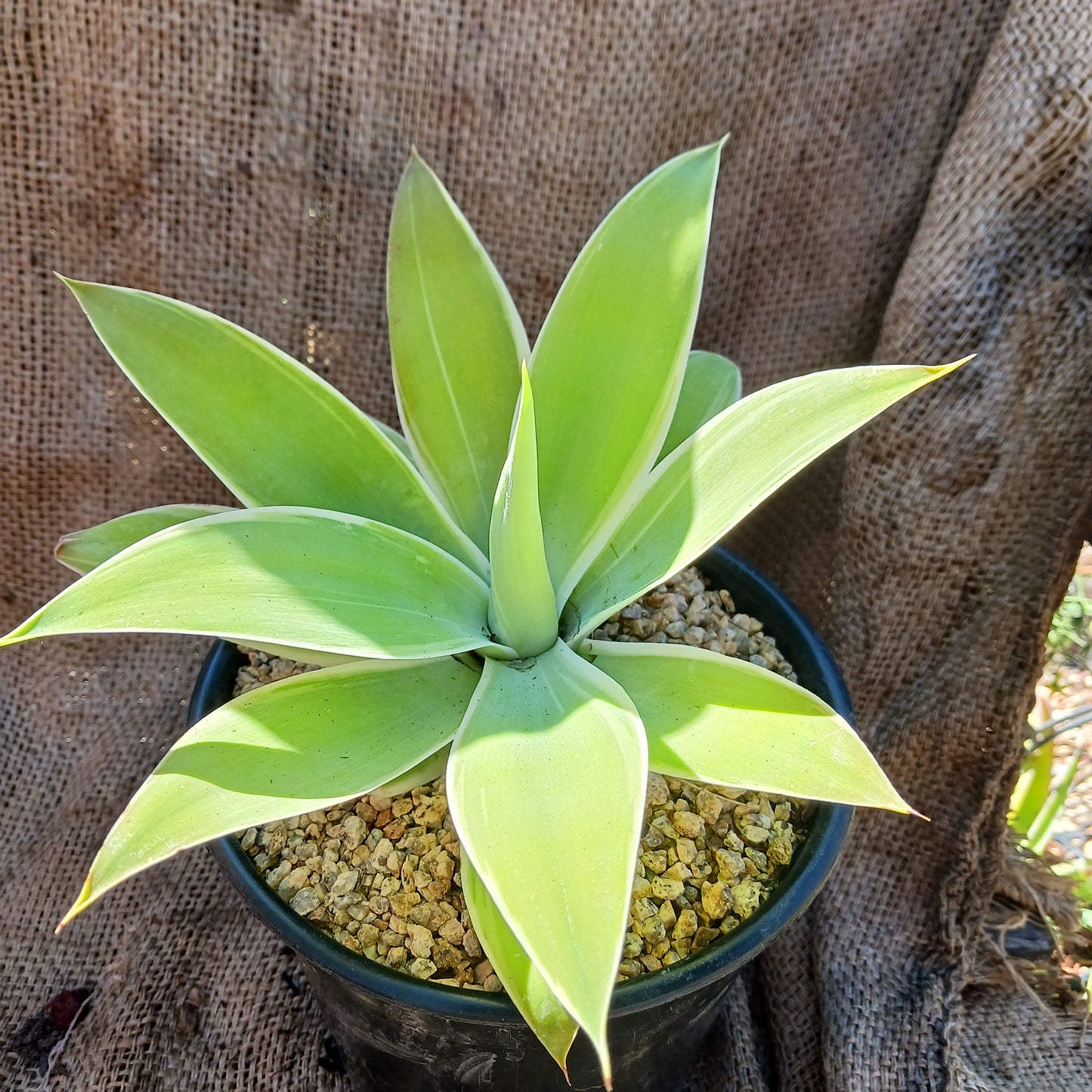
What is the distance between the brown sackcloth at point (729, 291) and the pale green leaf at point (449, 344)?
314 mm

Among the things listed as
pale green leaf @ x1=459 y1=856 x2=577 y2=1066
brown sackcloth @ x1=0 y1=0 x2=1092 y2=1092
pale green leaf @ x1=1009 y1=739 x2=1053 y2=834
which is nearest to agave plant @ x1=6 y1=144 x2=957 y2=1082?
pale green leaf @ x1=459 y1=856 x2=577 y2=1066

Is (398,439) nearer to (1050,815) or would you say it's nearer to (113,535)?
(113,535)

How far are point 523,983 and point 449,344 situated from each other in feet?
1.42

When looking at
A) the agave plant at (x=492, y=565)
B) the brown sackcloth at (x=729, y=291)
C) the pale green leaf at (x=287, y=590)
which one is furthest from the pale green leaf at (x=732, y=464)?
the brown sackcloth at (x=729, y=291)

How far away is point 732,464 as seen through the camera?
599 millimetres

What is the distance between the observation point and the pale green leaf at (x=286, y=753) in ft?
1.69

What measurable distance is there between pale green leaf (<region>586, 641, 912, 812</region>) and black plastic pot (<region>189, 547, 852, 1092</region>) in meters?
0.14

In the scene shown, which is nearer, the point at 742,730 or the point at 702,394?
the point at 742,730

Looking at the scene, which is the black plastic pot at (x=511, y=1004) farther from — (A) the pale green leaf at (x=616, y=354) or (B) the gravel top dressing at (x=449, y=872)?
(A) the pale green leaf at (x=616, y=354)

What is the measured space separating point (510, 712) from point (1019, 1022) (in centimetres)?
68

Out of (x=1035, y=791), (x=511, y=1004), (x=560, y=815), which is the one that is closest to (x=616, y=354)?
(x=560, y=815)

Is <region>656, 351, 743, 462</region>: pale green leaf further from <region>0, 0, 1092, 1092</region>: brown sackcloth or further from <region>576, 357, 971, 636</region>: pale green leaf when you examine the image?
<region>0, 0, 1092, 1092</region>: brown sackcloth

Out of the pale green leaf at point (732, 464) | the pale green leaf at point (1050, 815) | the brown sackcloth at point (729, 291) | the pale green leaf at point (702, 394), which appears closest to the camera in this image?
the pale green leaf at point (732, 464)

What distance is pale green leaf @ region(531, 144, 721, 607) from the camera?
0.66 m
